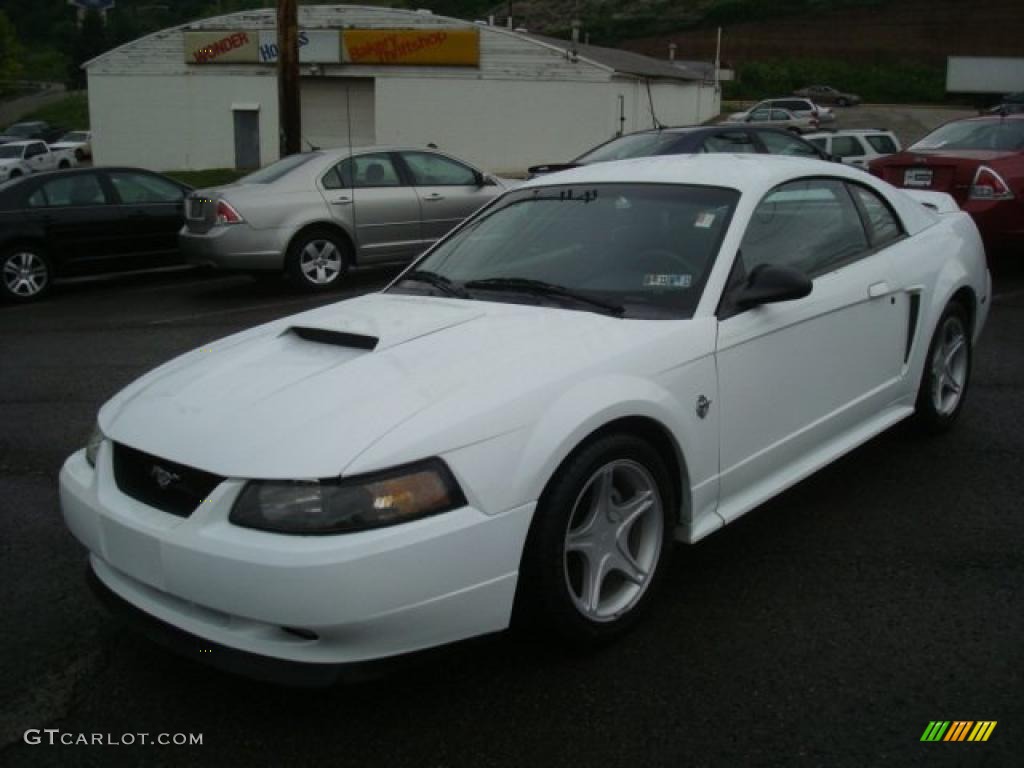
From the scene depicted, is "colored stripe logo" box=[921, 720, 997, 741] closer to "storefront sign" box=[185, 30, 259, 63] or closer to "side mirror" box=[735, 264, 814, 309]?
"side mirror" box=[735, 264, 814, 309]

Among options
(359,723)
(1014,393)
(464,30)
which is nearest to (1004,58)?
(464,30)

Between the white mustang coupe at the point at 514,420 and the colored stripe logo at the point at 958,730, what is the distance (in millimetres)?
907

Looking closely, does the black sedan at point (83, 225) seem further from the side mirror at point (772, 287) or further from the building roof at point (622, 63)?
the building roof at point (622, 63)

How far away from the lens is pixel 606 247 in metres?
3.82

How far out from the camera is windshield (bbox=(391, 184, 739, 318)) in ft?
11.8

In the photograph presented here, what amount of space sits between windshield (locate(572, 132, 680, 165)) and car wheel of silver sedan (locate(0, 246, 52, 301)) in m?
5.91

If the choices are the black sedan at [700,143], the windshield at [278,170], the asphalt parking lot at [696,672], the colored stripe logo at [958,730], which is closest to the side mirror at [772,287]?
the asphalt parking lot at [696,672]

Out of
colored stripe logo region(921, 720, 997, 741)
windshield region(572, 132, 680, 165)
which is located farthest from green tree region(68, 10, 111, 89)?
colored stripe logo region(921, 720, 997, 741)

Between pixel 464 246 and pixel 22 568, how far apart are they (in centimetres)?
215

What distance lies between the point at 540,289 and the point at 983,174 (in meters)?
6.85

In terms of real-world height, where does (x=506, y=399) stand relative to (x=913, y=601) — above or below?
above

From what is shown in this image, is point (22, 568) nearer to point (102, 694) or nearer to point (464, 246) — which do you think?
point (102, 694)

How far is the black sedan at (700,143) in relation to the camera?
10.6m

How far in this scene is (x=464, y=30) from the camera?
111ft
